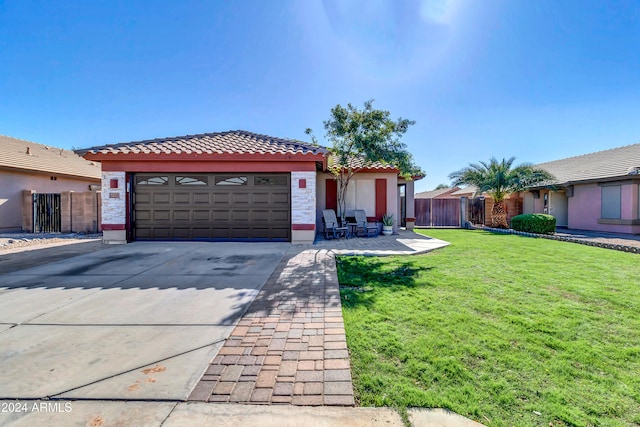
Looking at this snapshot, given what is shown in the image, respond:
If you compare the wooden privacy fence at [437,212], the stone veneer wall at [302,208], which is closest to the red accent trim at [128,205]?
the stone veneer wall at [302,208]

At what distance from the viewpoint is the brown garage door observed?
9680 mm

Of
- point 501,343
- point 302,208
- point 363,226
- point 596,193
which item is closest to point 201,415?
point 501,343

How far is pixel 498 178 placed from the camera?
15.1m

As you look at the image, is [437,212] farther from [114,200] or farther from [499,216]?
[114,200]

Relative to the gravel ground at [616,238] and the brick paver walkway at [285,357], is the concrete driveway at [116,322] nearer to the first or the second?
the brick paver walkway at [285,357]

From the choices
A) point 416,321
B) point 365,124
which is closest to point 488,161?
point 365,124

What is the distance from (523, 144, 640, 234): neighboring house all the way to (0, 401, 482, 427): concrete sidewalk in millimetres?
18087

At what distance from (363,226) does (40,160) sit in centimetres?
1859

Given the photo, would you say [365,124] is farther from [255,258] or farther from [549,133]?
[549,133]

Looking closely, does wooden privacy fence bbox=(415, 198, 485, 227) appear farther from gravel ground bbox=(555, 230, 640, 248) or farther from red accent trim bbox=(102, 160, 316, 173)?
red accent trim bbox=(102, 160, 316, 173)

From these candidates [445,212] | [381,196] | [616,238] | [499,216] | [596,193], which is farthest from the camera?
[445,212]

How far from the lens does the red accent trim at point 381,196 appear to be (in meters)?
13.0

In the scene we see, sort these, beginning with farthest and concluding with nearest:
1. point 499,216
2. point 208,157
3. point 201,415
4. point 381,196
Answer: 1. point 499,216
2. point 381,196
3. point 208,157
4. point 201,415

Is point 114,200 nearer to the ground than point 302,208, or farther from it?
farther from it
